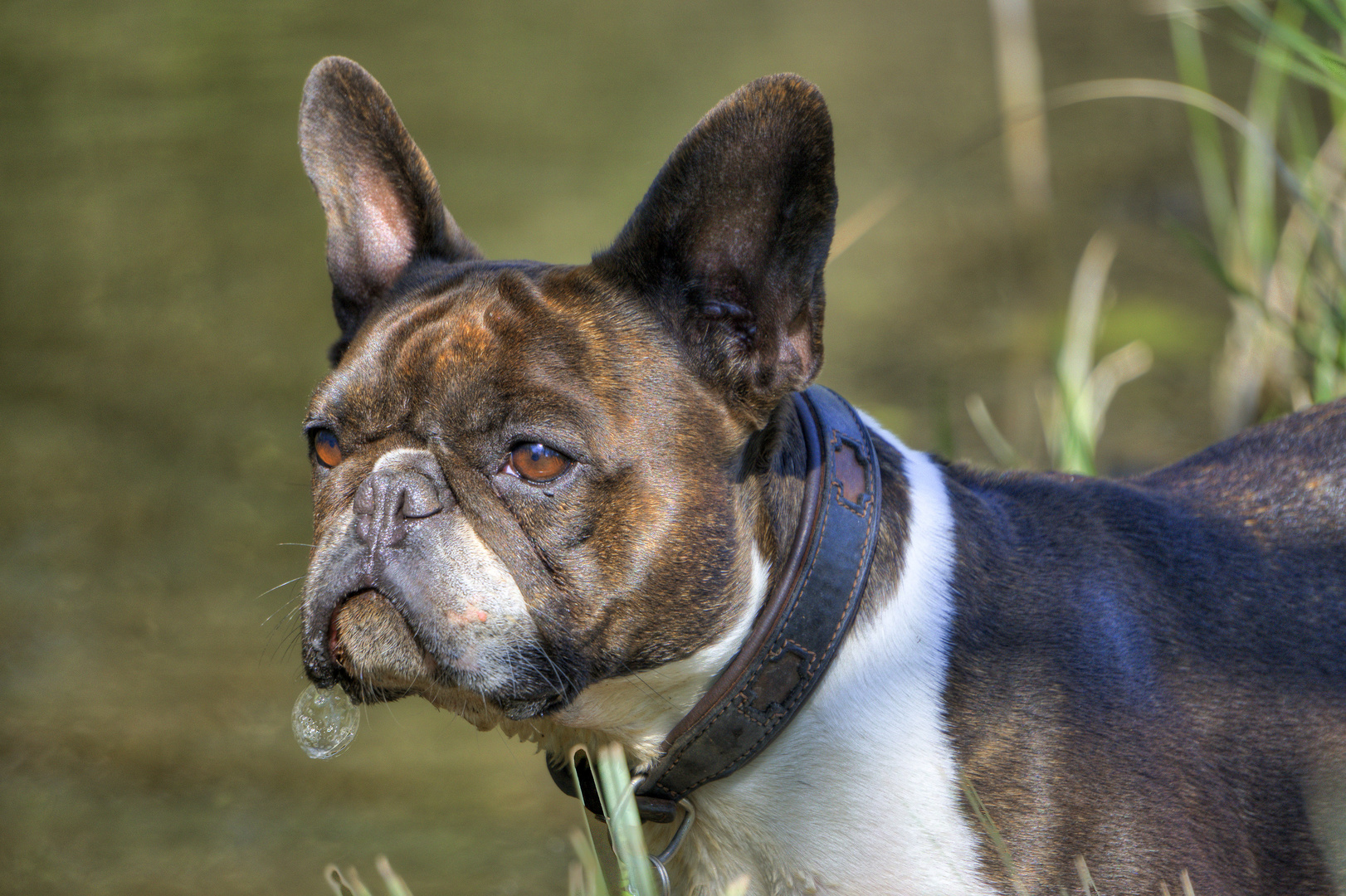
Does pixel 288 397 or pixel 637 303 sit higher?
pixel 637 303

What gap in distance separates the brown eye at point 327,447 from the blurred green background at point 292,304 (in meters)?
1.44

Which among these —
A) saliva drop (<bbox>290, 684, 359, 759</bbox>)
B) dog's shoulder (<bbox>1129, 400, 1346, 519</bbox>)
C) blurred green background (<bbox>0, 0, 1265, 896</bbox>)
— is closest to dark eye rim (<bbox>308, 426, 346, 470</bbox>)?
saliva drop (<bbox>290, 684, 359, 759</bbox>)

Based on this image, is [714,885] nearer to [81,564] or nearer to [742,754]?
[742,754]

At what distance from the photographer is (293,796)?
4258mm

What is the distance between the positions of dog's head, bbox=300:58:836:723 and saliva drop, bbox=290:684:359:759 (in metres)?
0.37

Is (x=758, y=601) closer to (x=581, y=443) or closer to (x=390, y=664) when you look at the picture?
(x=581, y=443)

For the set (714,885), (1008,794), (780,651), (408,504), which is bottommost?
(714,885)

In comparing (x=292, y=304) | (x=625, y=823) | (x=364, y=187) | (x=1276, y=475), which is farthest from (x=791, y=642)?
(x=292, y=304)

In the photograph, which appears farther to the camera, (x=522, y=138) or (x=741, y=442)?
(x=522, y=138)

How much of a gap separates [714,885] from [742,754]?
13.2 inches

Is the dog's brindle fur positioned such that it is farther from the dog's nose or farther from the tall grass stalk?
the tall grass stalk

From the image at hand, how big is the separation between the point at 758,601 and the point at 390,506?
2.30 ft

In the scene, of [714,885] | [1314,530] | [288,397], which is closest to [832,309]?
[288,397]

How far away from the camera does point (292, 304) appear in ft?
24.3
